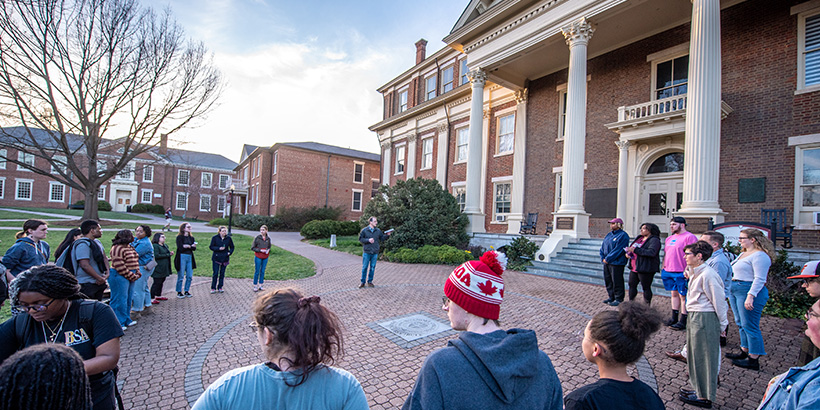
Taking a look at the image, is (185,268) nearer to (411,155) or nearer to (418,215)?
(418,215)

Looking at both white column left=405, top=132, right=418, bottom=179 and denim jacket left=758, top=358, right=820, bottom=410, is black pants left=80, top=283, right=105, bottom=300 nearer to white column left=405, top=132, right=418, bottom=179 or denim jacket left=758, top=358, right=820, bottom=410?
denim jacket left=758, top=358, right=820, bottom=410

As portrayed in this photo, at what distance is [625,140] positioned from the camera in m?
13.2

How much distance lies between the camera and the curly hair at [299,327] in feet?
4.76

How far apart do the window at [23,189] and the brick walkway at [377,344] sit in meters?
50.4

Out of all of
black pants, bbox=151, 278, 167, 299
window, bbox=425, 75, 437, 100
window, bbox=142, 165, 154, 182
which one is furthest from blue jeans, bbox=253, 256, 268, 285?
window, bbox=142, 165, 154, 182

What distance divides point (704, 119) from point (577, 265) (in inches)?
209

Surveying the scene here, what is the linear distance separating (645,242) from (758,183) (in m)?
7.33

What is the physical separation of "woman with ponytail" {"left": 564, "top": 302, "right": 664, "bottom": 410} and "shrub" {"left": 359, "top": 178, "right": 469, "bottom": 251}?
1282cm

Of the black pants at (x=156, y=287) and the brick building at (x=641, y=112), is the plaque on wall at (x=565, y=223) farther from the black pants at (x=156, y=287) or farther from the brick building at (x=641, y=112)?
the black pants at (x=156, y=287)

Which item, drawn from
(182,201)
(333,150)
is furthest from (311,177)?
(182,201)

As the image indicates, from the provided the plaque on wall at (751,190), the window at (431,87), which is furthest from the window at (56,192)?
the plaque on wall at (751,190)

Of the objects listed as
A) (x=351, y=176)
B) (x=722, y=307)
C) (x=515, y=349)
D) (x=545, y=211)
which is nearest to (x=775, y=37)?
(x=545, y=211)

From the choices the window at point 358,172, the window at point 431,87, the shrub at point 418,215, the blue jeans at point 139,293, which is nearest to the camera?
the blue jeans at point 139,293

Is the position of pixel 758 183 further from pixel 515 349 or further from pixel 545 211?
pixel 515 349
